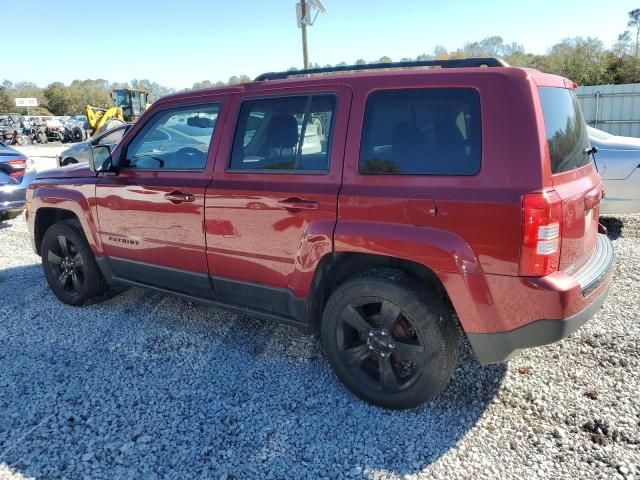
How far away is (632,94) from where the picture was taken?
1469 centimetres

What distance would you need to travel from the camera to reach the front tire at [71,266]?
175 inches

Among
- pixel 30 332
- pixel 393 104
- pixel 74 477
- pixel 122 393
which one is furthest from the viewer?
pixel 30 332

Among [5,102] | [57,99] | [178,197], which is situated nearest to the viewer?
[178,197]

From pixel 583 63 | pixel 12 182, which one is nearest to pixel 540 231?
pixel 12 182

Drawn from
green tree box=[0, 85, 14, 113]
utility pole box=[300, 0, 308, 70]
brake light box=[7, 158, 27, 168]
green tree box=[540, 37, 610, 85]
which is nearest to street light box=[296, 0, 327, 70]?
utility pole box=[300, 0, 308, 70]

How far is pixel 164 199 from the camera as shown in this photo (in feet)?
12.0

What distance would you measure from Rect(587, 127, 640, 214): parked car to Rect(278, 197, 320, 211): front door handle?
4540 millimetres

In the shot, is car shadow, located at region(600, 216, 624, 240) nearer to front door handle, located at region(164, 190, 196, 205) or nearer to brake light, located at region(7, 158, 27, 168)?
front door handle, located at region(164, 190, 196, 205)

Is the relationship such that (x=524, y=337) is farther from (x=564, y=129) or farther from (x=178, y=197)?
(x=178, y=197)

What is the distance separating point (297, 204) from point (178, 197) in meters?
1.05

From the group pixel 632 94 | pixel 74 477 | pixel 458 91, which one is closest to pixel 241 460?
pixel 74 477

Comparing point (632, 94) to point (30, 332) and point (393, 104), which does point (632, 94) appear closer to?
point (393, 104)

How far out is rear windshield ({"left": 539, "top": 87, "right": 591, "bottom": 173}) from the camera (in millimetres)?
2535

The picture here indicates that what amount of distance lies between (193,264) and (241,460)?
61.0 inches
